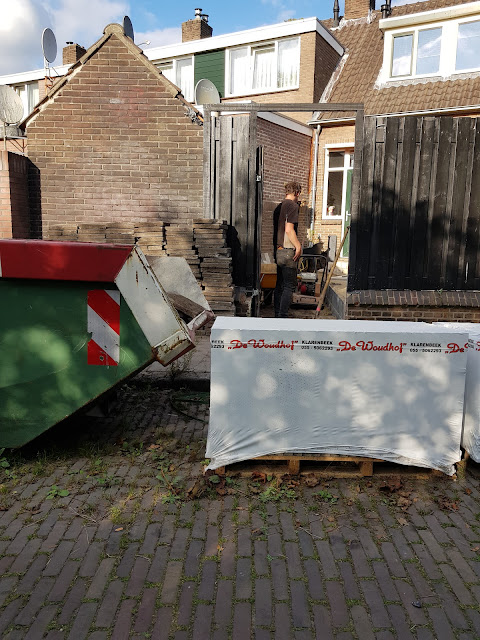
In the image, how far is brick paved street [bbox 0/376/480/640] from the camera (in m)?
2.52

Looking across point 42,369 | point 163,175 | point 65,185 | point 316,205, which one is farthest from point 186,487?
point 316,205

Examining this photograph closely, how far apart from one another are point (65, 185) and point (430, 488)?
28.4 ft

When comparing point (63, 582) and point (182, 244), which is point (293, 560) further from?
point (182, 244)

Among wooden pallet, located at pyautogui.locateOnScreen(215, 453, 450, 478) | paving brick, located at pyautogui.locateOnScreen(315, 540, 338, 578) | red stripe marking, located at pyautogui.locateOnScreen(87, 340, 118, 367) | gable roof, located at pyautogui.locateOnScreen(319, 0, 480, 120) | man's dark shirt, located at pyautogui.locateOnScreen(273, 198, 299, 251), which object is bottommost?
paving brick, located at pyautogui.locateOnScreen(315, 540, 338, 578)

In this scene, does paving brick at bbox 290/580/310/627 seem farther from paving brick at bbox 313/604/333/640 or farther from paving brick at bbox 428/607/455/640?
paving brick at bbox 428/607/455/640

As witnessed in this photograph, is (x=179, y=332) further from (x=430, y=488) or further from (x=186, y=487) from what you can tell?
(x=430, y=488)

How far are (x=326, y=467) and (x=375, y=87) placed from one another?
15.7 meters

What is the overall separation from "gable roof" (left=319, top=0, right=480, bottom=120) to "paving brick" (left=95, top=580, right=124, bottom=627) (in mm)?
15226

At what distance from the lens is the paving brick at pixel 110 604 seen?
98.5 inches

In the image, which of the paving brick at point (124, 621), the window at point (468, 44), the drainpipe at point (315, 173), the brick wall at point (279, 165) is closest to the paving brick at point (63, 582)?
the paving brick at point (124, 621)

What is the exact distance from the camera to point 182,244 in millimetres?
8078

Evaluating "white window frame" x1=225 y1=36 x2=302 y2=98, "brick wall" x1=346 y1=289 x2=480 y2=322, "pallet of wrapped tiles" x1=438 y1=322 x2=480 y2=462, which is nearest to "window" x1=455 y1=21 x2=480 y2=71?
"white window frame" x1=225 y1=36 x2=302 y2=98

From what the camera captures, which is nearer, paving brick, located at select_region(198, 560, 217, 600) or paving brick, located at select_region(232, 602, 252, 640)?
paving brick, located at select_region(232, 602, 252, 640)

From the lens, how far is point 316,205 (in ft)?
55.0
